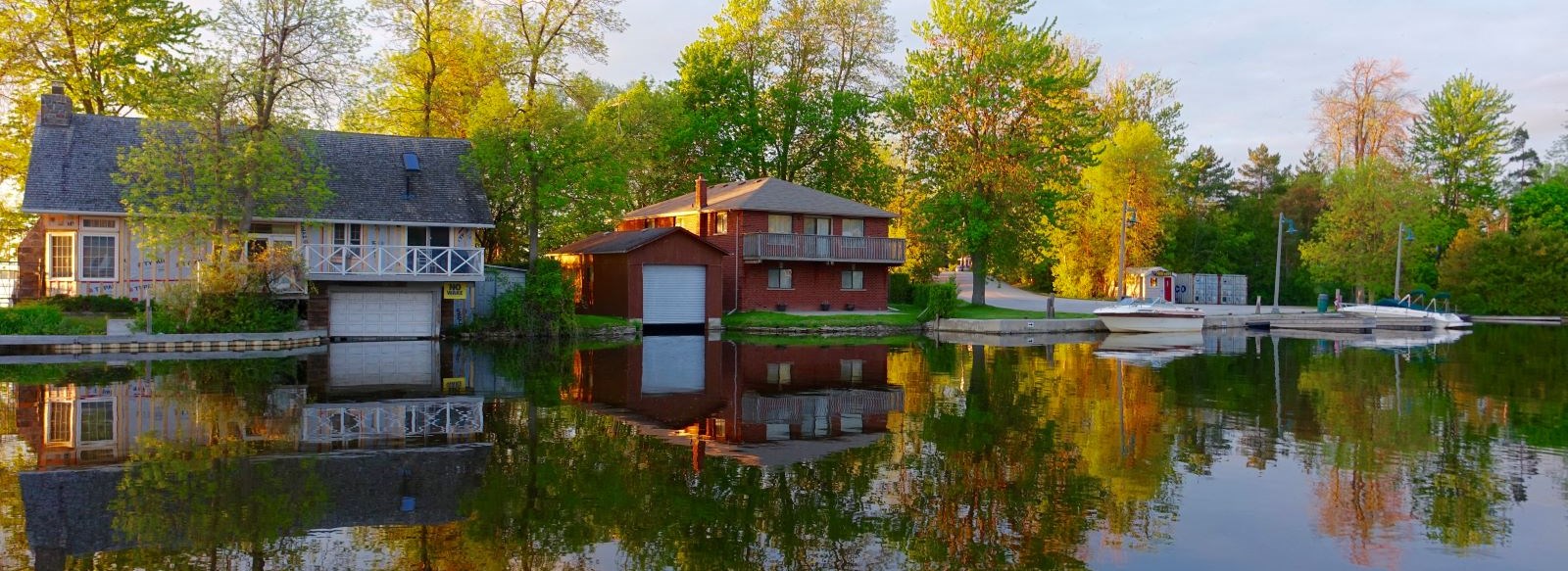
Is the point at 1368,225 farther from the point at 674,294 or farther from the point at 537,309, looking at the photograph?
the point at 537,309

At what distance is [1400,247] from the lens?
182 ft

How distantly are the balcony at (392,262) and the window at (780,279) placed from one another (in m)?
13.8

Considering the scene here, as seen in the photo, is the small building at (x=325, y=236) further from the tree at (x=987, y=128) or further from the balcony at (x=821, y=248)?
the tree at (x=987, y=128)

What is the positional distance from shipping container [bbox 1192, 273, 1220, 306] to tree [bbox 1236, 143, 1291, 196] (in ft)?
60.4

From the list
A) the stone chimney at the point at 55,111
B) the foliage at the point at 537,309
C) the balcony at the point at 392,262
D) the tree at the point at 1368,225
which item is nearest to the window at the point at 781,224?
the foliage at the point at 537,309

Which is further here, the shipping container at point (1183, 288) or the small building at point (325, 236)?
the shipping container at point (1183, 288)

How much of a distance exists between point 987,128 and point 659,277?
17963 mm

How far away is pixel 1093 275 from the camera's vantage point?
2440 inches

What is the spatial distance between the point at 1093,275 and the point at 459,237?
41.0 m

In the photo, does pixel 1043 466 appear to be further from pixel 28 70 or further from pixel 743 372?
pixel 28 70

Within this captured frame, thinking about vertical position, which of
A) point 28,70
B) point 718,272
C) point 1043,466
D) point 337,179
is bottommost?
point 1043,466

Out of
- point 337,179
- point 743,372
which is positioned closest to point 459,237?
point 337,179

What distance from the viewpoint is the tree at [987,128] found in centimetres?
4581

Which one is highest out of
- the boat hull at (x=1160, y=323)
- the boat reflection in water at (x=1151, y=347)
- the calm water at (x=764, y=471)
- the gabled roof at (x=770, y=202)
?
the gabled roof at (x=770, y=202)
